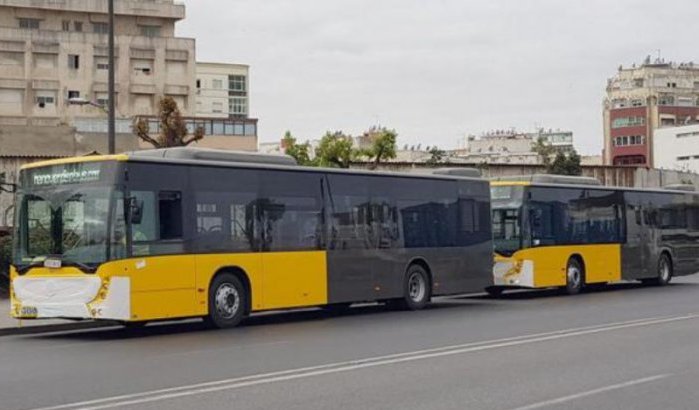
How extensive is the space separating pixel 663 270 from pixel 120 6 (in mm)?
58352

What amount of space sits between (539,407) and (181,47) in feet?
249

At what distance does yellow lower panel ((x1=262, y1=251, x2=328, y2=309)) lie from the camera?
816 inches

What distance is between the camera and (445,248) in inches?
1000

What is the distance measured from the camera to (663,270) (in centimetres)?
3453

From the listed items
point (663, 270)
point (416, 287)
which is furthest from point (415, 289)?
point (663, 270)

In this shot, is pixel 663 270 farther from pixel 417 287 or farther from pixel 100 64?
pixel 100 64

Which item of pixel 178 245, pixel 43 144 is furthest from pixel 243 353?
pixel 43 144

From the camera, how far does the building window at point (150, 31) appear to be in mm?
84431

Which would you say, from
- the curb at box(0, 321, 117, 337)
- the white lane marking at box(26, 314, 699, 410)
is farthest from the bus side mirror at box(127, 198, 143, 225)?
the white lane marking at box(26, 314, 699, 410)

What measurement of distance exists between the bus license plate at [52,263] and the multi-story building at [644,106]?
125563mm

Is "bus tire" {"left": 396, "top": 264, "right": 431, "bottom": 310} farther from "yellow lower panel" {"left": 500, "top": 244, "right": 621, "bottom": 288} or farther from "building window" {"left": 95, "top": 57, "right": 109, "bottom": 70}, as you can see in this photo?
"building window" {"left": 95, "top": 57, "right": 109, "bottom": 70}

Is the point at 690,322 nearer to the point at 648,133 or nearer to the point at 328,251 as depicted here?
the point at 328,251

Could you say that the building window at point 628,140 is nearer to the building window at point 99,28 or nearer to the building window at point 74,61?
the building window at point 99,28

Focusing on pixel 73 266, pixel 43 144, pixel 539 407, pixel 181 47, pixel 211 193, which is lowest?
pixel 539 407
